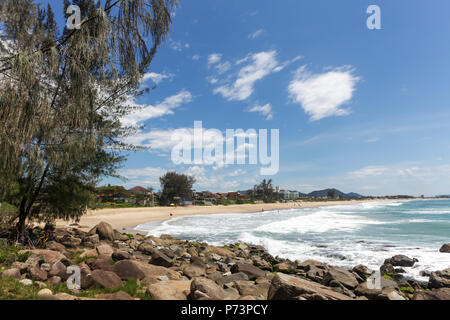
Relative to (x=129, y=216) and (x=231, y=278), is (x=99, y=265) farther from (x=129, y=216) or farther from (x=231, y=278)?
(x=129, y=216)

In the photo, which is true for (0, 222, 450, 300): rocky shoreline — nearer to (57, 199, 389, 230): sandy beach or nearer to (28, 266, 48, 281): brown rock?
Result: (28, 266, 48, 281): brown rock

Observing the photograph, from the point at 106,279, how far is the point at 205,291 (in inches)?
88.4

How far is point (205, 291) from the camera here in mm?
5137

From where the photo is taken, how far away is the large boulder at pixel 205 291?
5.03 metres

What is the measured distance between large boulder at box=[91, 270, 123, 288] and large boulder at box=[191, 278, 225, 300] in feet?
5.58

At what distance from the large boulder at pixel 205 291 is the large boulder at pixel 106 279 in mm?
1700

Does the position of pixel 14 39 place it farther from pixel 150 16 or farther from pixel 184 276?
pixel 184 276

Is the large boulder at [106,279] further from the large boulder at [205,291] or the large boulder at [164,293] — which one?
the large boulder at [205,291]

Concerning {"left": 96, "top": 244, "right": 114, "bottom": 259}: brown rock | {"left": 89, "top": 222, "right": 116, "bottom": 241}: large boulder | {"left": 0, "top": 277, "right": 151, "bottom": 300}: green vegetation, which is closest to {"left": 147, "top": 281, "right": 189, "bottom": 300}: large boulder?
{"left": 0, "top": 277, "right": 151, "bottom": 300}: green vegetation

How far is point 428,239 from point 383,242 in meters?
4.63

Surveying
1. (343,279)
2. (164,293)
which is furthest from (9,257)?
(343,279)

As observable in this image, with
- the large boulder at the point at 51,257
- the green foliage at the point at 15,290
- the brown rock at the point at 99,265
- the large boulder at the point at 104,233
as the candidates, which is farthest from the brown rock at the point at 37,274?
the large boulder at the point at 104,233
